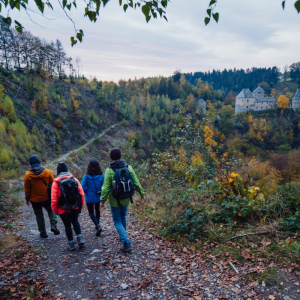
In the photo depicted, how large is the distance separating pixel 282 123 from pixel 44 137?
64824 millimetres

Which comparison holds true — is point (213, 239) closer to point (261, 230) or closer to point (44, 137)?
point (261, 230)

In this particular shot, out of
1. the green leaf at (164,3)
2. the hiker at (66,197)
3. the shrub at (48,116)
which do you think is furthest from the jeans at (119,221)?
the shrub at (48,116)

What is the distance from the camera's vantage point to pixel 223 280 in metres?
3.24

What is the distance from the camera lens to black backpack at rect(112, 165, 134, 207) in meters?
4.09

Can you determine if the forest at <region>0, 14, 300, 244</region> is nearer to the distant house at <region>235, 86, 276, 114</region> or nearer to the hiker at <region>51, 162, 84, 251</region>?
the hiker at <region>51, 162, 84, 251</region>

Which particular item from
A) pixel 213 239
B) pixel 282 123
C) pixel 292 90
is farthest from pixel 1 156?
pixel 292 90

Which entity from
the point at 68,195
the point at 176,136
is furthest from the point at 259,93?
→ the point at 68,195

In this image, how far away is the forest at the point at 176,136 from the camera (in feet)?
16.2

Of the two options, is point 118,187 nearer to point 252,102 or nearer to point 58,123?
point 58,123

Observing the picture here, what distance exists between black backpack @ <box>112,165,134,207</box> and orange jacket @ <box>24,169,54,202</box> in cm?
188

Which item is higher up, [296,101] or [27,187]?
[296,101]

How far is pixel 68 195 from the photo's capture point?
13.4 feet

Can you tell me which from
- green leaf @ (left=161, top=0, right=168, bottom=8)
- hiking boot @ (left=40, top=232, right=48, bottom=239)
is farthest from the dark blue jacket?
green leaf @ (left=161, top=0, right=168, bottom=8)

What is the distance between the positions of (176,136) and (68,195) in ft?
35.3
